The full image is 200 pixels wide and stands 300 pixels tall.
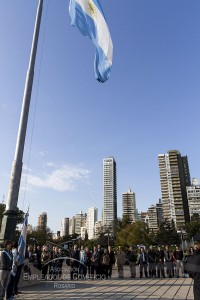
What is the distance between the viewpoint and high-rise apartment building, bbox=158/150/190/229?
16512cm

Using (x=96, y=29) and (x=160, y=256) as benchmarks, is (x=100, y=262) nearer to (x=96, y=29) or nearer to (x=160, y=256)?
(x=160, y=256)

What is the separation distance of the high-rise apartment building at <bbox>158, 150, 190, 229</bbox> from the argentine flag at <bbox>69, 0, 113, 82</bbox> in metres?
156

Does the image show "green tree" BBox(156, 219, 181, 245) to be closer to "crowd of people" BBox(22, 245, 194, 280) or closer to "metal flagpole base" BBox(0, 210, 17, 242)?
"crowd of people" BBox(22, 245, 194, 280)

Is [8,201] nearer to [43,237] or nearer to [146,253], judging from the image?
[146,253]

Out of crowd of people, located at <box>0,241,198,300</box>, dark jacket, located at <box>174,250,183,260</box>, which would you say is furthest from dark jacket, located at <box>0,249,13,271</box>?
dark jacket, located at <box>174,250,183,260</box>

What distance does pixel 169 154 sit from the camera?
7313 inches

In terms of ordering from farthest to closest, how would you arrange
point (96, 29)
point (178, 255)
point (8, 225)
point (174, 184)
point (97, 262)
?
point (174, 184) < point (178, 255) < point (97, 262) < point (96, 29) < point (8, 225)

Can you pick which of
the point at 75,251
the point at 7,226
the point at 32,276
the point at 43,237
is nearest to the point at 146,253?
the point at 75,251

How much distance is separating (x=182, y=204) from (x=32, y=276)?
6436 inches

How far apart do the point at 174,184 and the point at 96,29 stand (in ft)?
562

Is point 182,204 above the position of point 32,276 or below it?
above

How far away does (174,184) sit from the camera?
17600 centimetres

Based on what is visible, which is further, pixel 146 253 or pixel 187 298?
pixel 146 253

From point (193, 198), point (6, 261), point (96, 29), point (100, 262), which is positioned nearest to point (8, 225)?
point (6, 261)
